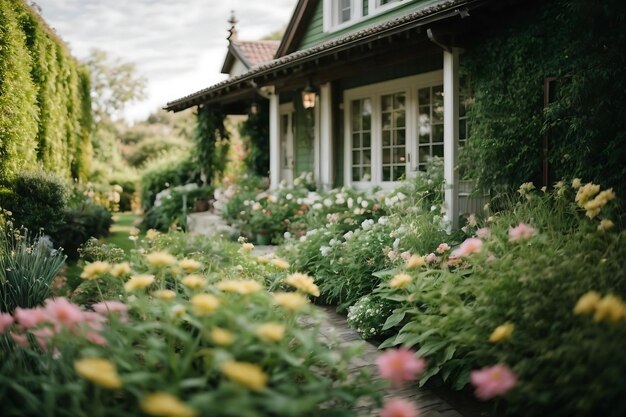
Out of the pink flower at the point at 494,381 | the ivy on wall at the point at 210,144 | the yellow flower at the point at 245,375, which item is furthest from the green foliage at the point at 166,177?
the yellow flower at the point at 245,375

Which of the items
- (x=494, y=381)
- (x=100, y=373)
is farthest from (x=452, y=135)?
(x=100, y=373)

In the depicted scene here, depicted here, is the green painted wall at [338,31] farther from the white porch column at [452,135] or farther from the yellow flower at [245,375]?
the yellow flower at [245,375]

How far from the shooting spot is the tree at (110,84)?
33.0 metres

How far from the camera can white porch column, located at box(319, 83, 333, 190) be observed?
379 inches

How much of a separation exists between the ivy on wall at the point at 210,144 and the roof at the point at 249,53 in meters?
2.95

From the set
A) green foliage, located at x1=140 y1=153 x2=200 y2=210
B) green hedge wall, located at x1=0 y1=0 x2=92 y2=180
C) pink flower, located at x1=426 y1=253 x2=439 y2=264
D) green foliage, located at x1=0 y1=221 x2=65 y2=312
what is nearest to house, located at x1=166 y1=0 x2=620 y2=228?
pink flower, located at x1=426 y1=253 x2=439 y2=264

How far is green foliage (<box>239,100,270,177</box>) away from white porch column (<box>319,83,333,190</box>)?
9.41ft

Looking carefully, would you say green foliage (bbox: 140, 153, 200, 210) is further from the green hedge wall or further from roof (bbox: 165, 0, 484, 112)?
the green hedge wall

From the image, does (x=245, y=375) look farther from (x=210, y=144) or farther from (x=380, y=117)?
(x=210, y=144)

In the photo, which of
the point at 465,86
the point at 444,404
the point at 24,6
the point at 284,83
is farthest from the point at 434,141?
the point at 24,6

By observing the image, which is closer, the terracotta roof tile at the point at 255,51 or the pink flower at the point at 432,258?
the pink flower at the point at 432,258

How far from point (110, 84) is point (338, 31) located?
1078 inches

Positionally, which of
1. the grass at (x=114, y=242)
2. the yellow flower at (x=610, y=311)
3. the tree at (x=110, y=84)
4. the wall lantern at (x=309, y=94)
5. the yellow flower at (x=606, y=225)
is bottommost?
the grass at (x=114, y=242)

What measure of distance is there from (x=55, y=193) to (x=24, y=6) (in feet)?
8.67
